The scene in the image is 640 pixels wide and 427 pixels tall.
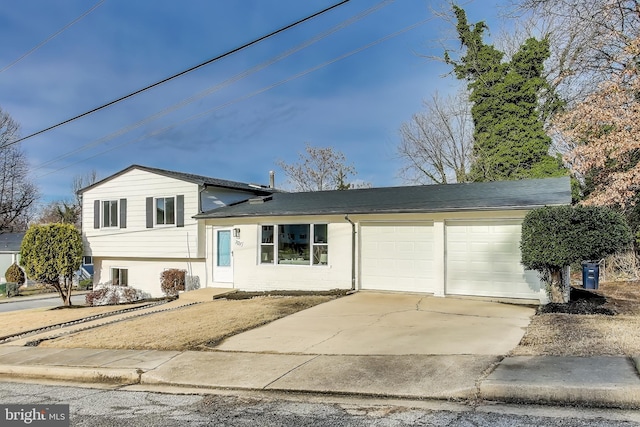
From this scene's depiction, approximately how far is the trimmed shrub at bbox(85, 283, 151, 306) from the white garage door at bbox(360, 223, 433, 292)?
11.5 m

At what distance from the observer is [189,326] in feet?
30.9

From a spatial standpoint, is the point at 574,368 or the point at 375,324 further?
the point at 375,324

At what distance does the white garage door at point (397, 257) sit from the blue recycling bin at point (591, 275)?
212 inches

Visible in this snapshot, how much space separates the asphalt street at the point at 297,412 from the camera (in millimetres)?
3895

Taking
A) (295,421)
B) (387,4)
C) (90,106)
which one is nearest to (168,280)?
Result: (90,106)

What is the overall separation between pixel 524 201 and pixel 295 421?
9205 millimetres

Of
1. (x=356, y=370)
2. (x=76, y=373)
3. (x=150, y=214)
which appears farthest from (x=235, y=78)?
(x=356, y=370)

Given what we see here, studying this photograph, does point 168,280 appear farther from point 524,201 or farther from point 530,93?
point 530,93

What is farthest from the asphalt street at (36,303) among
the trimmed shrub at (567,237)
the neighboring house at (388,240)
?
the trimmed shrub at (567,237)

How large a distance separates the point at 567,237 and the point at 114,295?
18.7 meters

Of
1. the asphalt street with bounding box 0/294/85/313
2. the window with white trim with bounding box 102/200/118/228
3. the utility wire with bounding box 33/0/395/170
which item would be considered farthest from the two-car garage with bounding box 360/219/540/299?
the asphalt street with bounding box 0/294/85/313

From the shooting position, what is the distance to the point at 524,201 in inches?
433

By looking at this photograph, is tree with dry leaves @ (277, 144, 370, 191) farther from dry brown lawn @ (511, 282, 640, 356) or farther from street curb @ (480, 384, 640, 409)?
street curb @ (480, 384, 640, 409)

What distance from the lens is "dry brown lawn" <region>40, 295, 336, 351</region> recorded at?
26.3ft
